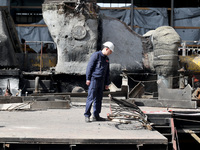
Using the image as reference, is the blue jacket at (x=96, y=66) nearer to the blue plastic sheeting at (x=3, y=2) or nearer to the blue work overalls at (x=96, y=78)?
the blue work overalls at (x=96, y=78)

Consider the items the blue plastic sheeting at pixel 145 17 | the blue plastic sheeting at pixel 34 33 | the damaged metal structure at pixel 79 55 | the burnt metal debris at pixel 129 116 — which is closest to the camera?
the burnt metal debris at pixel 129 116

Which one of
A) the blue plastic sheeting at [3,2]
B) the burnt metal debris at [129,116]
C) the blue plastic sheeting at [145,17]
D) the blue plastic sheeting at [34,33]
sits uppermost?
the blue plastic sheeting at [3,2]

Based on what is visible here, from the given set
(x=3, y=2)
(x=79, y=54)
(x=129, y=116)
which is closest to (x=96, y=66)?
(x=129, y=116)

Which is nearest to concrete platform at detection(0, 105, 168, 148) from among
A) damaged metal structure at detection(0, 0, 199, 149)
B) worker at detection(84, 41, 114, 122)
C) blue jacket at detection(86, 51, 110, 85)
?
worker at detection(84, 41, 114, 122)

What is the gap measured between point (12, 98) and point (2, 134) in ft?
15.7

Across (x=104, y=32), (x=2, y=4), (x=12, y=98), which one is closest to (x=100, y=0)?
(x=2, y=4)

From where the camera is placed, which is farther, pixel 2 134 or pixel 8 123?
pixel 8 123

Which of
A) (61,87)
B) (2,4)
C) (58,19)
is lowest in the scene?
(61,87)

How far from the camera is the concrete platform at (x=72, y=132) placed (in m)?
4.44

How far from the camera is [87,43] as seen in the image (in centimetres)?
1375

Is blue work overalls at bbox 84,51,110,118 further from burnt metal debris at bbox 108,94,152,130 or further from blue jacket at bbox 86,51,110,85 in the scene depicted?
burnt metal debris at bbox 108,94,152,130

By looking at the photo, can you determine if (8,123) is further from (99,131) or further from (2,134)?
(99,131)

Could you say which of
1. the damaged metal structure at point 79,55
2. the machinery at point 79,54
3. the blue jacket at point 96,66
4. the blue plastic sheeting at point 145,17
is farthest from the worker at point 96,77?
the blue plastic sheeting at point 145,17

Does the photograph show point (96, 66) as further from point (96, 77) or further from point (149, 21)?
point (149, 21)
